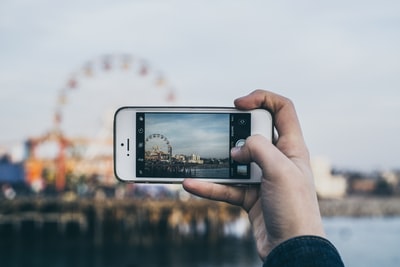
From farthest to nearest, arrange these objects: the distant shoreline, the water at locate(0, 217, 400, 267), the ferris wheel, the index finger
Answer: the distant shoreline → the water at locate(0, 217, 400, 267) → the ferris wheel → the index finger

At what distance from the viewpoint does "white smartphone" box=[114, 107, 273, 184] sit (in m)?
1.74

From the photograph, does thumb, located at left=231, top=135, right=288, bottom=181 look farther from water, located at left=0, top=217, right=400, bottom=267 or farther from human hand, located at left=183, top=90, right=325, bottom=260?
water, located at left=0, top=217, right=400, bottom=267

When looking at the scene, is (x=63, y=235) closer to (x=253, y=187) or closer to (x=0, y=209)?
(x=0, y=209)

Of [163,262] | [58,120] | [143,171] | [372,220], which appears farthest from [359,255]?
[372,220]

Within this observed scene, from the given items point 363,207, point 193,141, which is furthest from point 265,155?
point 363,207

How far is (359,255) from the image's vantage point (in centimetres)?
5072

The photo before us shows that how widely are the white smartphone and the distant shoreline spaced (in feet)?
349

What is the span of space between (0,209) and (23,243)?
8.99 ft

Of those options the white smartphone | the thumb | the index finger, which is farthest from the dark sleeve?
the white smartphone

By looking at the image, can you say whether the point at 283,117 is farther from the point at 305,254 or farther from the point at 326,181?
the point at 326,181

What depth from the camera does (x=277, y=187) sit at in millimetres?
1371

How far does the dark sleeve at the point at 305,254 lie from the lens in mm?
1201

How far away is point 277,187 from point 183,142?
0.50 m

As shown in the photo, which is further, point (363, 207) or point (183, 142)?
point (363, 207)
